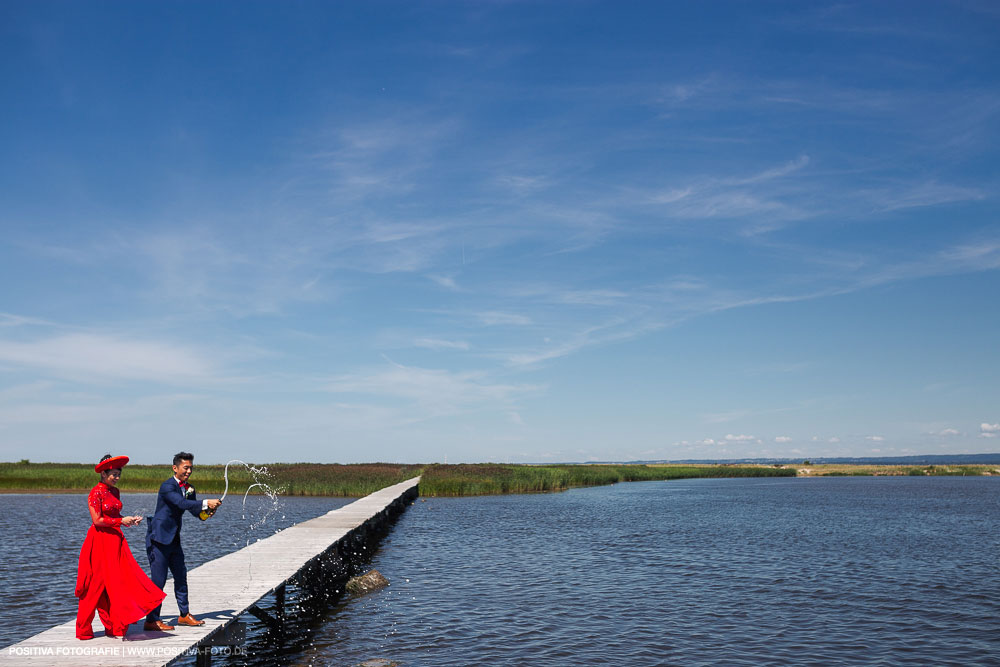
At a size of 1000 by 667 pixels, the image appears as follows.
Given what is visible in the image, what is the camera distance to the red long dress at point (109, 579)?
8922 mm

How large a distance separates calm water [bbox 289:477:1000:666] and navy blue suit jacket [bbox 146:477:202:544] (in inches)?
146

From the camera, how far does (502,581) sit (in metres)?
19.1

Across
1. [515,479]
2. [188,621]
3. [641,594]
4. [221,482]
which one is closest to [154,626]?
[188,621]

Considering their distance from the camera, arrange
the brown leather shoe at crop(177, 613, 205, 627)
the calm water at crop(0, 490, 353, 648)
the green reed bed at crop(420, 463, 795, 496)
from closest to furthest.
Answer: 1. the brown leather shoe at crop(177, 613, 205, 627)
2. the calm water at crop(0, 490, 353, 648)
3. the green reed bed at crop(420, 463, 795, 496)

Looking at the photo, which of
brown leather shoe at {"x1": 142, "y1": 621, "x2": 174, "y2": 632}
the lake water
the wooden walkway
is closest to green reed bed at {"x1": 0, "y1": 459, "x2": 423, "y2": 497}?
the lake water

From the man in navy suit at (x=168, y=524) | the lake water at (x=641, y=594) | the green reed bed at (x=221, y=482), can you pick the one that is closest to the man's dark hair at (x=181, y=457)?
the man in navy suit at (x=168, y=524)

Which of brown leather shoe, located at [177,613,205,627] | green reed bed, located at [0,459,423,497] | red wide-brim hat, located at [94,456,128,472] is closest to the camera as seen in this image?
red wide-brim hat, located at [94,456,128,472]

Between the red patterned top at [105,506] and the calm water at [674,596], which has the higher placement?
the red patterned top at [105,506]

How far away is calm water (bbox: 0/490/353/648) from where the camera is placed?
49.2 feet

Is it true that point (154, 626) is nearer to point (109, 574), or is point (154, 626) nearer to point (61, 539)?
point (109, 574)

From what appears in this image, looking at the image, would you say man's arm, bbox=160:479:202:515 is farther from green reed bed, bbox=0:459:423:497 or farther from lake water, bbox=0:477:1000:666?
green reed bed, bbox=0:459:423:497

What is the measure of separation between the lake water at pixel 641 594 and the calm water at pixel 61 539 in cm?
13

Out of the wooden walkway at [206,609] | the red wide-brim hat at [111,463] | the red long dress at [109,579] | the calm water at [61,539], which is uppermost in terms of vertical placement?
the red wide-brim hat at [111,463]

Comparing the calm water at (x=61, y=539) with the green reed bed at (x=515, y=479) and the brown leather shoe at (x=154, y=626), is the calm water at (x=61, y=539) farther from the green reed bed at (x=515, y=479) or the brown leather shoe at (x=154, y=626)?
the green reed bed at (x=515, y=479)
